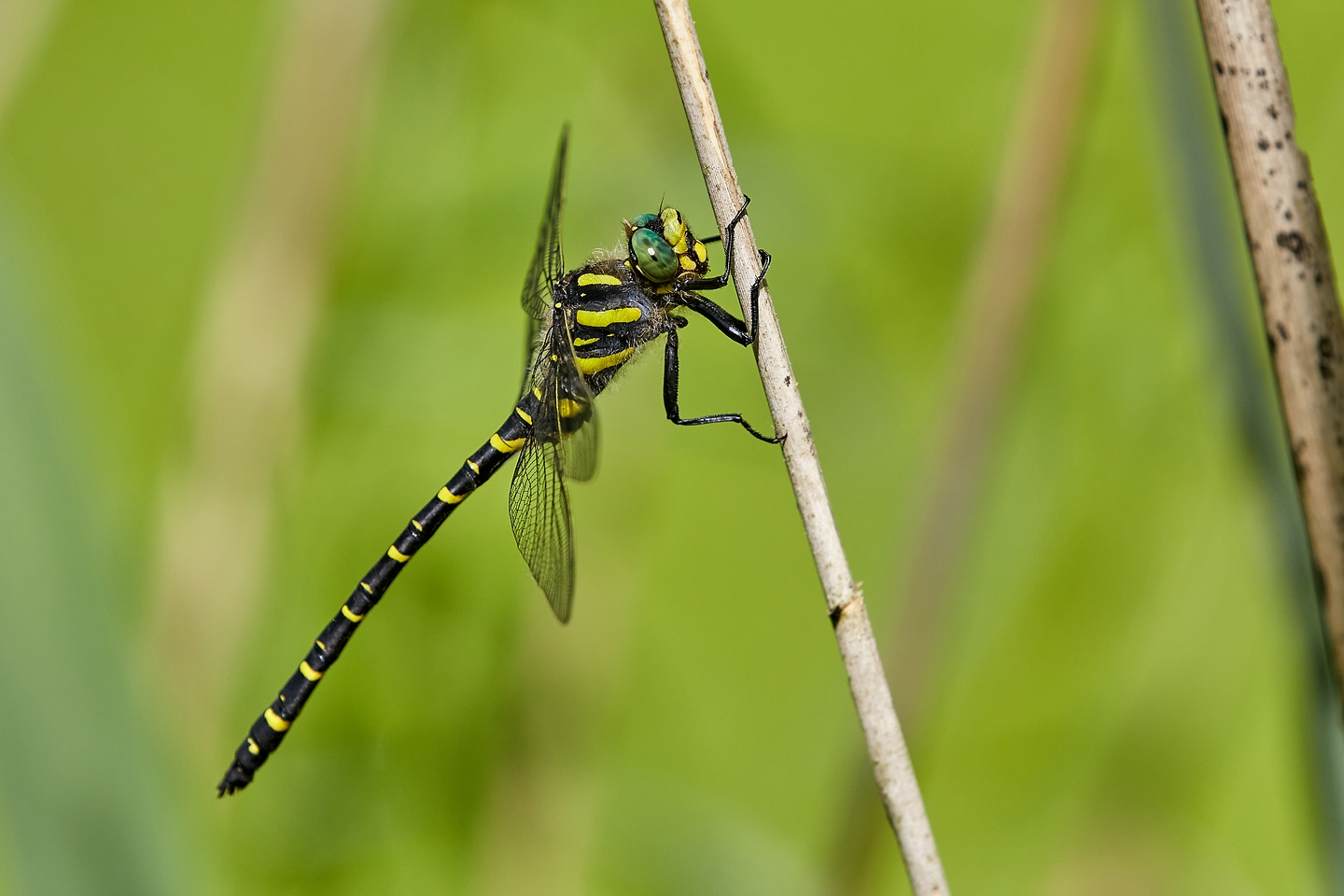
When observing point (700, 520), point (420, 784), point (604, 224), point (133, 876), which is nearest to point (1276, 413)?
point (133, 876)

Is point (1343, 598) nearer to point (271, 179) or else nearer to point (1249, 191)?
point (1249, 191)

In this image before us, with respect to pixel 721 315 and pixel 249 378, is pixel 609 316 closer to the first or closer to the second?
pixel 721 315

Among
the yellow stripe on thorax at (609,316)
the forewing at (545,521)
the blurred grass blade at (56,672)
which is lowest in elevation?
the blurred grass blade at (56,672)

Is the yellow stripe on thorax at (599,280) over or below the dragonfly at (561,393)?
over

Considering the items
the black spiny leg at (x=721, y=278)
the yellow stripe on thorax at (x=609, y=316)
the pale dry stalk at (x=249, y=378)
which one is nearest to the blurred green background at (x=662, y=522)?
the pale dry stalk at (x=249, y=378)

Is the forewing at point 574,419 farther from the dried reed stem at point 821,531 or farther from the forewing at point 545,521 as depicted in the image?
the dried reed stem at point 821,531

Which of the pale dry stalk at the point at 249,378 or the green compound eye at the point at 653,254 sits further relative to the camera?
the pale dry stalk at the point at 249,378

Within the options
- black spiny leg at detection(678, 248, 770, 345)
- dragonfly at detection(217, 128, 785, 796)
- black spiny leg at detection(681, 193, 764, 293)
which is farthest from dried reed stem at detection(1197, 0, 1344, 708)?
dragonfly at detection(217, 128, 785, 796)
